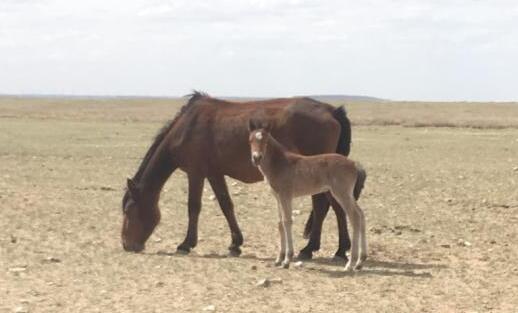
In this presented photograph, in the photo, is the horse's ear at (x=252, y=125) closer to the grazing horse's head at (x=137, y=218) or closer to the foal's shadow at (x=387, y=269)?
the foal's shadow at (x=387, y=269)

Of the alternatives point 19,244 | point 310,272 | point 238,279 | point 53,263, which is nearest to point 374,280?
point 310,272

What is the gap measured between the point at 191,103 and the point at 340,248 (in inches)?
133

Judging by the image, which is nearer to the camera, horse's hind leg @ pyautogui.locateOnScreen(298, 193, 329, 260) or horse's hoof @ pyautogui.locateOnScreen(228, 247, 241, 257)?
horse's hind leg @ pyautogui.locateOnScreen(298, 193, 329, 260)

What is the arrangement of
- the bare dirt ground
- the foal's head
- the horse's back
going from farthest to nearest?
the horse's back → the foal's head → the bare dirt ground

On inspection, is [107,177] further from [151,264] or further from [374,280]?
[374,280]

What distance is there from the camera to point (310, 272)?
37.2ft

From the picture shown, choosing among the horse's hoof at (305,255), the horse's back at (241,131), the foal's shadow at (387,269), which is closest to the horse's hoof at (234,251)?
the horse's hoof at (305,255)

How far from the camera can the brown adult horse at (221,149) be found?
12.9 m

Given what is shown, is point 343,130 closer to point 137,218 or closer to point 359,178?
point 359,178

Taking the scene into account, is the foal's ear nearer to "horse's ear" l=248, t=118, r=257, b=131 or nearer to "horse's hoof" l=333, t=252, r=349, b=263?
"horse's ear" l=248, t=118, r=257, b=131

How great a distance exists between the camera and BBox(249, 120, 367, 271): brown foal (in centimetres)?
1145

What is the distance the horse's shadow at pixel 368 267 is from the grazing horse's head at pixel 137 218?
0.40m

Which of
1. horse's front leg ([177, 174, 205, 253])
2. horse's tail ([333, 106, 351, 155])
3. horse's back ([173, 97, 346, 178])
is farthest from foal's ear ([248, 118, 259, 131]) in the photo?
horse's front leg ([177, 174, 205, 253])

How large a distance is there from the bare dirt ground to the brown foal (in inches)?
17.6
